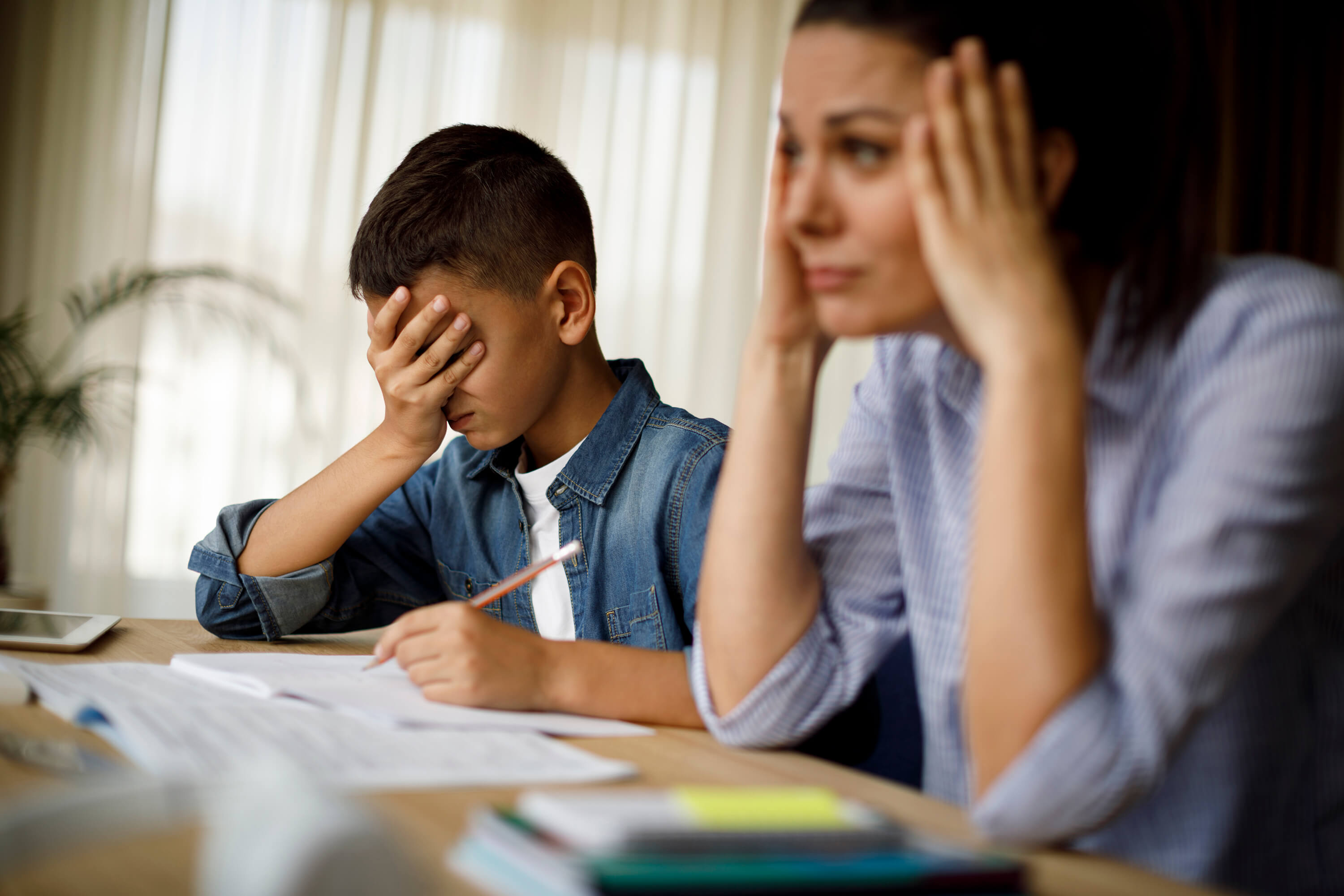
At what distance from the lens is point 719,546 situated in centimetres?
80

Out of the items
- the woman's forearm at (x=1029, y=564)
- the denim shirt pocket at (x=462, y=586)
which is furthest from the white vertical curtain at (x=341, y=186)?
the woman's forearm at (x=1029, y=564)

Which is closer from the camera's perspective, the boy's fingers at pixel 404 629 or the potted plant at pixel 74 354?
the boy's fingers at pixel 404 629

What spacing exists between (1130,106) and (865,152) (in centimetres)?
16

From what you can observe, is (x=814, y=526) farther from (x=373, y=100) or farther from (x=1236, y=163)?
(x=1236, y=163)

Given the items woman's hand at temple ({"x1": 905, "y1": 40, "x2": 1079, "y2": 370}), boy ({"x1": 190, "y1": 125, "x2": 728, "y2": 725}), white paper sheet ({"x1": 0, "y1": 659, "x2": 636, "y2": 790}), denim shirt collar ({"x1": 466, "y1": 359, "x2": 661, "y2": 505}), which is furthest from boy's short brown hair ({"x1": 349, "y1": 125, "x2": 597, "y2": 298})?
woman's hand at temple ({"x1": 905, "y1": 40, "x2": 1079, "y2": 370})

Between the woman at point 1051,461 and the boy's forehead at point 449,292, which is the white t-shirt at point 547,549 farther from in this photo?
the woman at point 1051,461


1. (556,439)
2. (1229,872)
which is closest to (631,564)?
(556,439)

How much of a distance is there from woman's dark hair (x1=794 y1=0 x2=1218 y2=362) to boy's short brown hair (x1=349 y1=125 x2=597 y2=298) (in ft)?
2.02

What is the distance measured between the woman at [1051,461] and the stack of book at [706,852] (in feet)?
0.43

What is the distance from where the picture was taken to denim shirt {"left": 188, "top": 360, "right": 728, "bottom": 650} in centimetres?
112

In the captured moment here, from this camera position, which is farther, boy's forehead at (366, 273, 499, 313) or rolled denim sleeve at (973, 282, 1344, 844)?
boy's forehead at (366, 273, 499, 313)

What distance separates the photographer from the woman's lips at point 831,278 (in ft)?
2.23

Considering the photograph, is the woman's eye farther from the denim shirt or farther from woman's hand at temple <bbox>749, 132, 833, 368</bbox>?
the denim shirt

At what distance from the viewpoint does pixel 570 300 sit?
1.25 m
